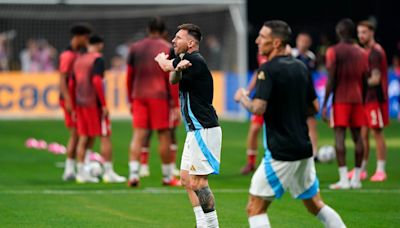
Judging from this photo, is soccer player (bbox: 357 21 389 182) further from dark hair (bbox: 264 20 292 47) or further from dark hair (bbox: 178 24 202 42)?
dark hair (bbox: 264 20 292 47)

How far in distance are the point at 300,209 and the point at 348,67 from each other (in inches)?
137

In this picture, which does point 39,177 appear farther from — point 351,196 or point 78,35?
point 351,196

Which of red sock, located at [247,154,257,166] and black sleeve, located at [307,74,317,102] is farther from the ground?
black sleeve, located at [307,74,317,102]

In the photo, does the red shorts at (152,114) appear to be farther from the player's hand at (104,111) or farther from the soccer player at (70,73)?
the soccer player at (70,73)

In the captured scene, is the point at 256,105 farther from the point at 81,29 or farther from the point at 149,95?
the point at 81,29

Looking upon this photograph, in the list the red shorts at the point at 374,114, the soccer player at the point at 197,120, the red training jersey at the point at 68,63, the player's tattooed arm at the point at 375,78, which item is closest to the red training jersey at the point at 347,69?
the player's tattooed arm at the point at 375,78

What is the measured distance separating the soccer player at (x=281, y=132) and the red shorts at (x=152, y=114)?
663 cm

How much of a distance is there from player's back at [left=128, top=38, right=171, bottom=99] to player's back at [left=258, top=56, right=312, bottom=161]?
22.1ft

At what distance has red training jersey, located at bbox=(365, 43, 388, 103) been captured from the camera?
16906 mm

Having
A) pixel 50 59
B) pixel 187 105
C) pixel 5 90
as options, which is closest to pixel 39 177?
pixel 187 105

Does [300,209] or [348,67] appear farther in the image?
[348,67]

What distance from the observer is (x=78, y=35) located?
17.5m

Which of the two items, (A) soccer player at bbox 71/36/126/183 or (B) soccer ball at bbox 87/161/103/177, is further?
(B) soccer ball at bbox 87/161/103/177

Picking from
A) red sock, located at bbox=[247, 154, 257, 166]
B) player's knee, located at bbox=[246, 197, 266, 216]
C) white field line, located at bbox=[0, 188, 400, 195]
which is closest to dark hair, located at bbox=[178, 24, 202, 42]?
player's knee, located at bbox=[246, 197, 266, 216]
